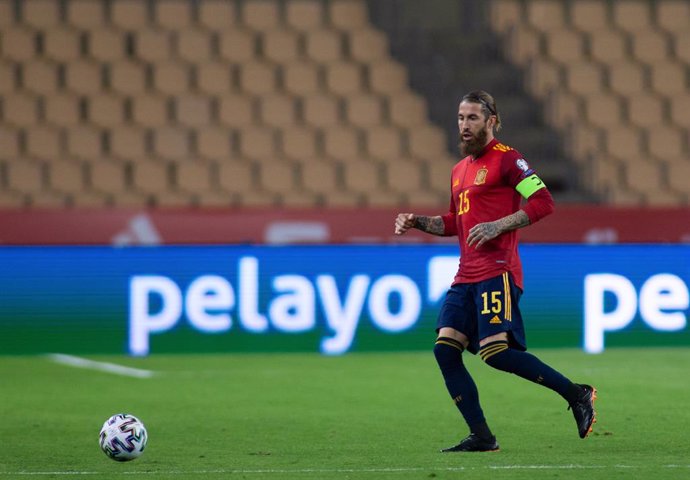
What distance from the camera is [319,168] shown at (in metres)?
17.1

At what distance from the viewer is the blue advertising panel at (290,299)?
12.8 metres

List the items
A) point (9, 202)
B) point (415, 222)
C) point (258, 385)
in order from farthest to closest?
point (9, 202) → point (258, 385) → point (415, 222)

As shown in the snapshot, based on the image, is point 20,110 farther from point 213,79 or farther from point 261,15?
point 261,15

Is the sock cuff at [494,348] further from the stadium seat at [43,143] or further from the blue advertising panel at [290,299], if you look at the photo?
the stadium seat at [43,143]

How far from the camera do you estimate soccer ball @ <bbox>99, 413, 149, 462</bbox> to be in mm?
6469

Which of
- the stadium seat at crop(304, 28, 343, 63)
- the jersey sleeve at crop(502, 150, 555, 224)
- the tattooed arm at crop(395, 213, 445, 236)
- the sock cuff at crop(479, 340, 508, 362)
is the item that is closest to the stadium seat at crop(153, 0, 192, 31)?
the stadium seat at crop(304, 28, 343, 63)

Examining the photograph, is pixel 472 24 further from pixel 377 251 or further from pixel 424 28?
pixel 377 251

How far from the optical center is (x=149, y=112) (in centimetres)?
1730

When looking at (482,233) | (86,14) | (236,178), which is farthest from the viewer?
(86,14)

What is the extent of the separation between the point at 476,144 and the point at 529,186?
0.37 m

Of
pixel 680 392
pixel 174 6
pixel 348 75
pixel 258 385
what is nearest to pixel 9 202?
pixel 174 6

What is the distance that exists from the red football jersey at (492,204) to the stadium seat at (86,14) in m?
11.9

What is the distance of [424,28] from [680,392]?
35.8 ft

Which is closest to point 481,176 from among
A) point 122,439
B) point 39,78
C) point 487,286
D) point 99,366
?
point 487,286
